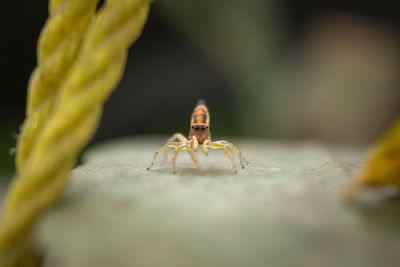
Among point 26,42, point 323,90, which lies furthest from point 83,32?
point 26,42

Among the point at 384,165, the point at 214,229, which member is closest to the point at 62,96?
the point at 214,229

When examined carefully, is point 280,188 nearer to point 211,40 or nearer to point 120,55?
point 120,55

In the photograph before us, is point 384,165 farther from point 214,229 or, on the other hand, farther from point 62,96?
point 62,96

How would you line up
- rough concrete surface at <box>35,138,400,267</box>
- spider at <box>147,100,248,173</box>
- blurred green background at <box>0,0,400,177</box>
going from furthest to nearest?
blurred green background at <box>0,0,400,177</box>, spider at <box>147,100,248,173</box>, rough concrete surface at <box>35,138,400,267</box>

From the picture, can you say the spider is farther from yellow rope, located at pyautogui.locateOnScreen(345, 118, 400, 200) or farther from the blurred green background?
the blurred green background

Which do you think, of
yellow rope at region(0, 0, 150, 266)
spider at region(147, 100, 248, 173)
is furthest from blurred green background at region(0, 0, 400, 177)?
yellow rope at region(0, 0, 150, 266)

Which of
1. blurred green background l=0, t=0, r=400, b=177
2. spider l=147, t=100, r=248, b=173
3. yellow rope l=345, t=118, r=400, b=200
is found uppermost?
blurred green background l=0, t=0, r=400, b=177
